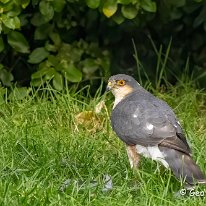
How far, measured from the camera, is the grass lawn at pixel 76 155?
17.0 feet

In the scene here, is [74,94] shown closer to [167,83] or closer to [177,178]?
[167,83]

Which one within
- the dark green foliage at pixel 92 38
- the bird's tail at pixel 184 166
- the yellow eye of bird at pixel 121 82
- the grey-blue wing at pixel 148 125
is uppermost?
the grey-blue wing at pixel 148 125

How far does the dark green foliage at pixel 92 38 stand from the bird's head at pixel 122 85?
0.86 metres

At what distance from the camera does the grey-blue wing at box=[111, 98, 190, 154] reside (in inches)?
215

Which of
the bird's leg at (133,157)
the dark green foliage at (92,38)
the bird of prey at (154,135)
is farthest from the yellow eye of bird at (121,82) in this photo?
the dark green foliage at (92,38)

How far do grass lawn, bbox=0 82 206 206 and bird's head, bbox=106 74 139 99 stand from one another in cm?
39

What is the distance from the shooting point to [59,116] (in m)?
6.93

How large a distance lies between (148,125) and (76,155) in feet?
2.37

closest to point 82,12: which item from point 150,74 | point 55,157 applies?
point 150,74

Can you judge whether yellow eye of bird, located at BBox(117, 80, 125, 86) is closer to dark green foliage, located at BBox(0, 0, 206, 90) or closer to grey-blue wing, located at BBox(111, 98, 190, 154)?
grey-blue wing, located at BBox(111, 98, 190, 154)

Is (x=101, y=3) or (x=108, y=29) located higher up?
(x=101, y=3)

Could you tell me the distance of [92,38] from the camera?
26.9 feet

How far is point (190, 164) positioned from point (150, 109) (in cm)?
50

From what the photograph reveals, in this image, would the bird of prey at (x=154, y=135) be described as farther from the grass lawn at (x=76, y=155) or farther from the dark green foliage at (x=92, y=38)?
the dark green foliage at (x=92, y=38)
